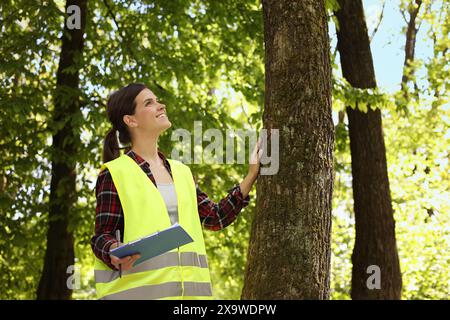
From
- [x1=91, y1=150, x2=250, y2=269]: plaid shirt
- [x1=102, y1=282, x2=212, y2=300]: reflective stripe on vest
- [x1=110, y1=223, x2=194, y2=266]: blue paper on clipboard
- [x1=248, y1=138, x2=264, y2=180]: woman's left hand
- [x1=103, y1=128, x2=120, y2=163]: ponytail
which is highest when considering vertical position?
[x1=103, y1=128, x2=120, y2=163]: ponytail

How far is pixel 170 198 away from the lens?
3.56 m

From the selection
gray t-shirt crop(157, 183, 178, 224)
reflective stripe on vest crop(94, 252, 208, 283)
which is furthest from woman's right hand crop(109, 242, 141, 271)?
gray t-shirt crop(157, 183, 178, 224)

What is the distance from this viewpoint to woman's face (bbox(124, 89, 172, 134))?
3.74 m

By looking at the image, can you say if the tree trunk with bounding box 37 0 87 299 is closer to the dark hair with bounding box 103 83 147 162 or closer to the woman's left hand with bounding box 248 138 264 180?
the dark hair with bounding box 103 83 147 162

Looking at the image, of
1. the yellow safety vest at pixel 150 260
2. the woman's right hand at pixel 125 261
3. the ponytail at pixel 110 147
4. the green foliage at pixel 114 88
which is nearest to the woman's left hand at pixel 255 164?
the yellow safety vest at pixel 150 260

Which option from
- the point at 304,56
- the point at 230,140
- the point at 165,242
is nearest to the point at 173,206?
the point at 165,242

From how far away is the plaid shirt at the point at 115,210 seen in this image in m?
3.34

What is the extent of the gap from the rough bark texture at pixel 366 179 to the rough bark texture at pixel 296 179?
585cm

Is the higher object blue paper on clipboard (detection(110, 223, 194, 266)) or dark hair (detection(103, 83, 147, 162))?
dark hair (detection(103, 83, 147, 162))

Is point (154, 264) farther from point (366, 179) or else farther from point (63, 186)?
point (63, 186)

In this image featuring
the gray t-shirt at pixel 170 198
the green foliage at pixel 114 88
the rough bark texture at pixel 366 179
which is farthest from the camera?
the green foliage at pixel 114 88

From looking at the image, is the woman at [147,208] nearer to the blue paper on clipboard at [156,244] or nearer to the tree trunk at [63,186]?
the blue paper on clipboard at [156,244]

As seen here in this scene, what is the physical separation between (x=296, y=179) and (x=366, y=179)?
20.1 feet

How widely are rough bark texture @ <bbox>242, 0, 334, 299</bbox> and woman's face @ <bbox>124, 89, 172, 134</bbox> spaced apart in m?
0.59
